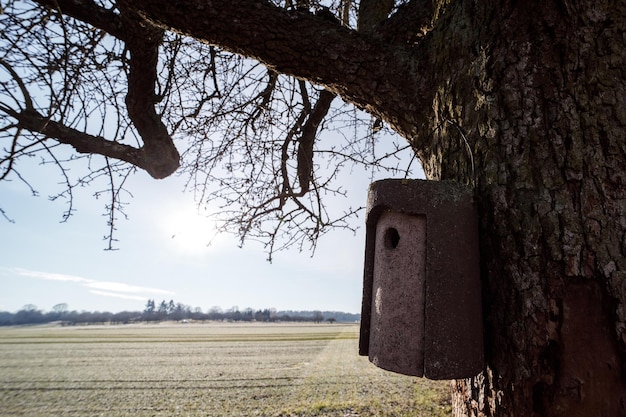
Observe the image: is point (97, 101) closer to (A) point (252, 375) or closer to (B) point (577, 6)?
(B) point (577, 6)

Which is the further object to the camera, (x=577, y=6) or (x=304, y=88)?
(x=304, y=88)

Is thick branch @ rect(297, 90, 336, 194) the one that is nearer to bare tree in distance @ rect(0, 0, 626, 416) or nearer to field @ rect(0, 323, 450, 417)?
bare tree in distance @ rect(0, 0, 626, 416)

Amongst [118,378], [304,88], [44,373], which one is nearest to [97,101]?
[304,88]

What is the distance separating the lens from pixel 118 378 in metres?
25.2

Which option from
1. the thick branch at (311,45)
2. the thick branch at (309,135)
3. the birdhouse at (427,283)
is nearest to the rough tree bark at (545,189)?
the birdhouse at (427,283)

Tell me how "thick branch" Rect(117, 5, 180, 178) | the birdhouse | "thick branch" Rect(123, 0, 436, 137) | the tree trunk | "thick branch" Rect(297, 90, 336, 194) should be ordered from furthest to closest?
"thick branch" Rect(297, 90, 336, 194)
"thick branch" Rect(117, 5, 180, 178)
"thick branch" Rect(123, 0, 436, 137)
the birdhouse
the tree trunk

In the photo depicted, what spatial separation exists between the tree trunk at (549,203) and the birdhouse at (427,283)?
0.11 metres

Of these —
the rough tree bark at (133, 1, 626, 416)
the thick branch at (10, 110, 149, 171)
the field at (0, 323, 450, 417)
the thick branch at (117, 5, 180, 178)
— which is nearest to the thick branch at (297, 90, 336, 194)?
the thick branch at (117, 5, 180, 178)

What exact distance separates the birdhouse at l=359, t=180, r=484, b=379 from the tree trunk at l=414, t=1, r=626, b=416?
0.34 feet

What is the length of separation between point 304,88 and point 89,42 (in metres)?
2.26

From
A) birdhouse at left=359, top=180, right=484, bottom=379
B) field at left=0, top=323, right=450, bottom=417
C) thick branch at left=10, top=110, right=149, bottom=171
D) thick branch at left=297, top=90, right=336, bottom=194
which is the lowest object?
field at left=0, top=323, right=450, bottom=417

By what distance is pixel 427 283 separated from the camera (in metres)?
1.36

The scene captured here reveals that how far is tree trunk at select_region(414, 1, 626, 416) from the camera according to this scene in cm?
115

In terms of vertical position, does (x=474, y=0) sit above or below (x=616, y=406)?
above
